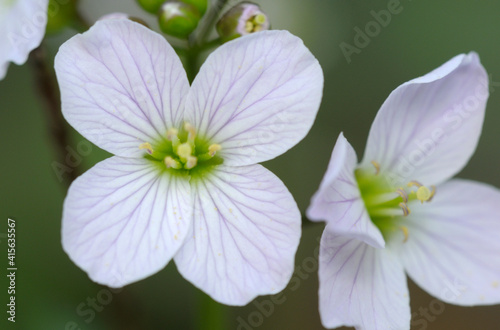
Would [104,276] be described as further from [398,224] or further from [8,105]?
[8,105]

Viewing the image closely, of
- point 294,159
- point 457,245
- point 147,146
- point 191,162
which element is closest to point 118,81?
point 147,146

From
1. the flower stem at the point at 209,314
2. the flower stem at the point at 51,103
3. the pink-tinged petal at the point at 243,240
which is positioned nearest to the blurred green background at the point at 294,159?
the flower stem at the point at 51,103

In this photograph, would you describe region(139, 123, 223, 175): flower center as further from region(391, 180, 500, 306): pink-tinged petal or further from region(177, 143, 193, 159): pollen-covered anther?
region(391, 180, 500, 306): pink-tinged petal

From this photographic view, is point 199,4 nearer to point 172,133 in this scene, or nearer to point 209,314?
point 172,133

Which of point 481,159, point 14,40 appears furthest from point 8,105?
point 481,159

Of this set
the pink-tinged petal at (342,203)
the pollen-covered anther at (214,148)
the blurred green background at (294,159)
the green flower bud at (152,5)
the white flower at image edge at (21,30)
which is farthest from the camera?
the blurred green background at (294,159)

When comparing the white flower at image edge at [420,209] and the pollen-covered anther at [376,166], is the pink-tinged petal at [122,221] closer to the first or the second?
the white flower at image edge at [420,209]
